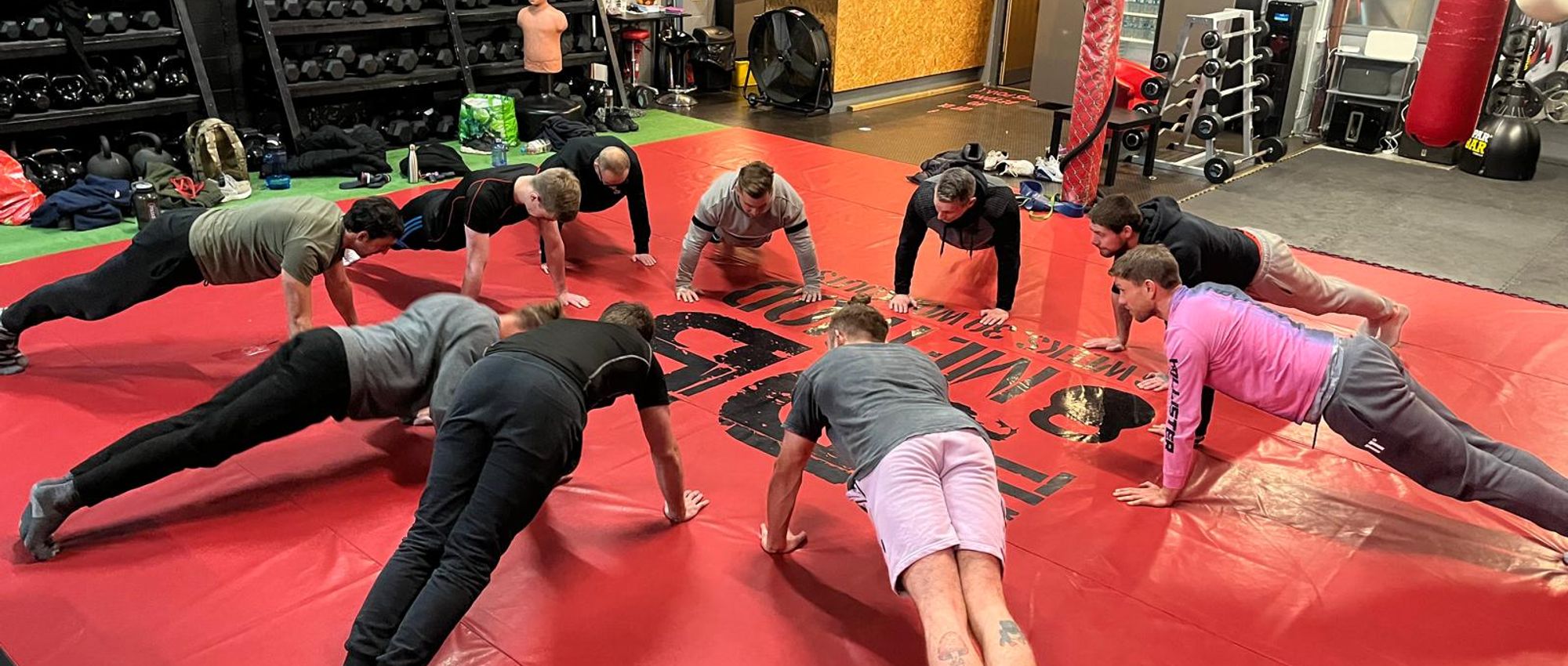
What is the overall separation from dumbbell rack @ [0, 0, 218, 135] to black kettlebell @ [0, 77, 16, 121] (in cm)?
4

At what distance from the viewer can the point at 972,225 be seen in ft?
19.0

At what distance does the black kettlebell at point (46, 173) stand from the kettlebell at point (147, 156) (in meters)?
0.42

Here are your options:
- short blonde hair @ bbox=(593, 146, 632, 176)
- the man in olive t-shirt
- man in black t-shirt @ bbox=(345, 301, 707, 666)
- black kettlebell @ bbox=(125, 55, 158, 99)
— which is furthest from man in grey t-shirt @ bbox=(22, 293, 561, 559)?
black kettlebell @ bbox=(125, 55, 158, 99)

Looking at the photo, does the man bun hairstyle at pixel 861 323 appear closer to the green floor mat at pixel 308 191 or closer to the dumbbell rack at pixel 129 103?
the green floor mat at pixel 308 191

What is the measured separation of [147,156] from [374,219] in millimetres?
4315

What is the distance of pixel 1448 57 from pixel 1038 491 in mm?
4769

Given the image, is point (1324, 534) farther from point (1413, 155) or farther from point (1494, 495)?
point (1413, 155)

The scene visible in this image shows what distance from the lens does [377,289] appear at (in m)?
6.00

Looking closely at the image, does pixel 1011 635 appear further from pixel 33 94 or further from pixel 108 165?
pixel 33 94

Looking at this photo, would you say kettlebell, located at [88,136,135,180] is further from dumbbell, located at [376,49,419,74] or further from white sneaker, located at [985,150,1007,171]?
white sneaker, located at [985,150,1007,171]

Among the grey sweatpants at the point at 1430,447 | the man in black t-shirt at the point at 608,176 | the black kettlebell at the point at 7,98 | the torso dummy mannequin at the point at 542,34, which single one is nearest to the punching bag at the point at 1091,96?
the man in black t-shirt at the point at 608,176

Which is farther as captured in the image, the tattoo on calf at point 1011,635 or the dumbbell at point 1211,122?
the dumbbell at point 1211,122

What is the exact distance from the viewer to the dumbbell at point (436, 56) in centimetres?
949

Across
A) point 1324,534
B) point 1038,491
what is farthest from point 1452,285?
point 1038,491
